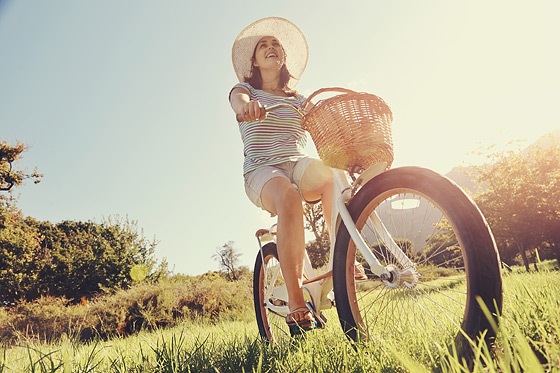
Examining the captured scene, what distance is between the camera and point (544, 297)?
168 cm

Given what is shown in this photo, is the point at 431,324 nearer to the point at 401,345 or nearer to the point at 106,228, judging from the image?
the point at 401,345

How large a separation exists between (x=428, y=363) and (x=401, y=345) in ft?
0.86

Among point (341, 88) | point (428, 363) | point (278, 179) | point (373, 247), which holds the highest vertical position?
point (341, 88)

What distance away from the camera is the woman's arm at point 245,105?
203 cm

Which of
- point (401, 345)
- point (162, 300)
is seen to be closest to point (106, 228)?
point (162, 300)

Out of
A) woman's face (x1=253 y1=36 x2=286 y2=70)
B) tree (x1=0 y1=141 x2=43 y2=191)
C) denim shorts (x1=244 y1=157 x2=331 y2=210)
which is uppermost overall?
tree (x1=0 y1=141 x2=43 y2=191)

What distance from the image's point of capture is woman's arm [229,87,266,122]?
6.64ft

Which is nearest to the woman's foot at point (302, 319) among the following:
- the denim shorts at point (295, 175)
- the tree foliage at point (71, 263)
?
the denim shorts at point (295, 175)

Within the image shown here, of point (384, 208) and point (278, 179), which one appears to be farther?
point (278, 179)

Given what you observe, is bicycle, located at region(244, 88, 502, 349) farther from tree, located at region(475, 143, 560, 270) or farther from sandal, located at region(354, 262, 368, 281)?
tree, located at region(475, 143, 560, 270)

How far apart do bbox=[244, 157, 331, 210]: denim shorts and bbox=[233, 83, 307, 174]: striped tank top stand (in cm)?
8

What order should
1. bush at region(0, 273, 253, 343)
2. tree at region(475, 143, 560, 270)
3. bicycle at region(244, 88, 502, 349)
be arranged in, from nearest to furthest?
bicycle at region(244, 88, 502, 349), bush at region(0, 273, 253, 343), tree at region(475, 143, 560, 270)

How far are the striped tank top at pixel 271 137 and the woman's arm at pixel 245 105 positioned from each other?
14 cm

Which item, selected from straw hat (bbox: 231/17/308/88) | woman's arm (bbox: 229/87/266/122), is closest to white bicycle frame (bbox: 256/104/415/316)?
woman's arm (bbox: 229/87/266/122)
